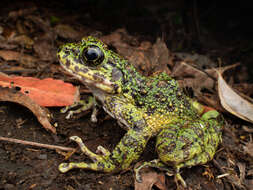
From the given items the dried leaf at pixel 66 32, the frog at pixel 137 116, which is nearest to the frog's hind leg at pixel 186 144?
the frog at pixel 137 116

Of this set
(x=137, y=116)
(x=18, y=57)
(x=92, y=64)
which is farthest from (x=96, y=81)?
(x=18, y=57)

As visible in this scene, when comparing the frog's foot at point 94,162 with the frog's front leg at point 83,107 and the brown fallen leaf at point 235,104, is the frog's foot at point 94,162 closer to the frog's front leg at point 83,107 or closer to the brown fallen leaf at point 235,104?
the frog's front leg at point 83,107

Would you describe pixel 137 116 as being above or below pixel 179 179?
above

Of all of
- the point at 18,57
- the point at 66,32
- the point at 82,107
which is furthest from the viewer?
the point at 66,32

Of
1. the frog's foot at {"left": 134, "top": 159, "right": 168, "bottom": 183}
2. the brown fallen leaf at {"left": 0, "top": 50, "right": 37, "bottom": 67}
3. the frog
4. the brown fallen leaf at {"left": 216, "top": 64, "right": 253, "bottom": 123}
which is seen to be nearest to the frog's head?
the frog

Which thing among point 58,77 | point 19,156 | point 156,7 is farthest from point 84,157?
point 156,7

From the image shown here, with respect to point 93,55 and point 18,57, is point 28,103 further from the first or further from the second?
point 18,57
